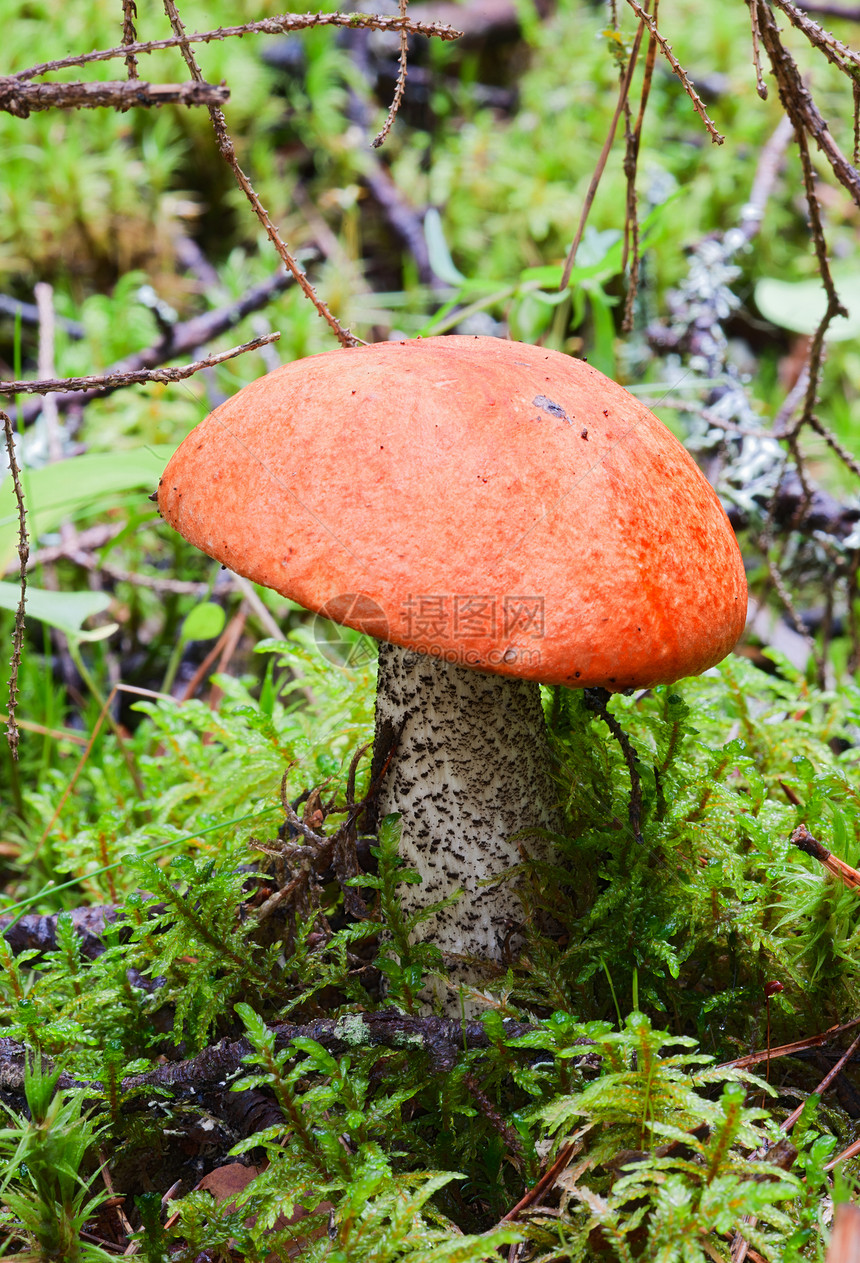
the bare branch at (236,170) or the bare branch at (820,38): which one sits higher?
the bare branch at (820,38)

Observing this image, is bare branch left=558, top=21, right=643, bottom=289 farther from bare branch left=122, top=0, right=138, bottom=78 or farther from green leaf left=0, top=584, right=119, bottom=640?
green leaf left=0, top=584, right=119, bottom=640

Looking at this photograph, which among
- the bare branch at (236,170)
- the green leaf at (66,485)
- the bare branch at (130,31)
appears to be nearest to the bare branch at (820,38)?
the bare branch at (236,170)

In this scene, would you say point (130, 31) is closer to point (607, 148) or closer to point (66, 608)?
point (607, 148)

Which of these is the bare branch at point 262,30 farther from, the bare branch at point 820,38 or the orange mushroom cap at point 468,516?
the bare branch at point 820,38

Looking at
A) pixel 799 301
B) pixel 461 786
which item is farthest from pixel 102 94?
pixel 799 301

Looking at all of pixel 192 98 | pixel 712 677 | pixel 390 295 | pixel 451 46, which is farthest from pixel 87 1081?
pixel 451 46

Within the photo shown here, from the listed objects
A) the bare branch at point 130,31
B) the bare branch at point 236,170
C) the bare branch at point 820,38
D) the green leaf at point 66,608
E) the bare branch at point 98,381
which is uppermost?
the bare branch at point 820,38

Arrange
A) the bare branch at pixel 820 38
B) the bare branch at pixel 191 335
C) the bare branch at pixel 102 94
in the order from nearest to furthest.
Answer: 1. the bare branch at pixel 102 94
2. the bare branch at pixel 820 38
3. the bare branch at pixel 191 335

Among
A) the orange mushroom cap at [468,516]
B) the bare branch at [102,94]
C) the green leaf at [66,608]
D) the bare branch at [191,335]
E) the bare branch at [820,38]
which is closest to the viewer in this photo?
the bare branch at [102,94]
